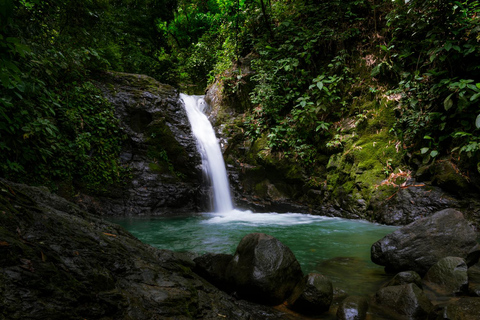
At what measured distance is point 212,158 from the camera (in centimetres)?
901

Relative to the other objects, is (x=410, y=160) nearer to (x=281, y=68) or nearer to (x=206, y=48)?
(x=281, y=68)

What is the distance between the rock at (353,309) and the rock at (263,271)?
501mm

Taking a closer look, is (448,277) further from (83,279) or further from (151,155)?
(151,155)

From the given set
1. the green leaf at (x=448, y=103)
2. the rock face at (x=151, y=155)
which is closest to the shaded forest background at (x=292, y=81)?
the green leaf at (x=448, y=103)

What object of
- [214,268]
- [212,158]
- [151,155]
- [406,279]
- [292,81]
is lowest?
[406,279]

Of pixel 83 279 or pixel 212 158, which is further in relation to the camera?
pixel 212 158

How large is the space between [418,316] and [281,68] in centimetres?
758

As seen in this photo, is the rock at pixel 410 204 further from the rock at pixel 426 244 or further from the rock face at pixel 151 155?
the rock face at pixel 151 155

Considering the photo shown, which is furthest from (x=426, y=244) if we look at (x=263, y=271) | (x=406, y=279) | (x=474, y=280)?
(x=263, y=271)

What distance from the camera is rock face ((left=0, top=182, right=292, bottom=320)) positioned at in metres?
1.25

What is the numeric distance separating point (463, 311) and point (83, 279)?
2.73 m

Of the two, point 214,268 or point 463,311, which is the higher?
point 214,268

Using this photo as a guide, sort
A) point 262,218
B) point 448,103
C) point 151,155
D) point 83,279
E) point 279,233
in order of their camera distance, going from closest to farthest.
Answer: point 83,279
point 448,103
point 279,233
point 262,218
point 151,155

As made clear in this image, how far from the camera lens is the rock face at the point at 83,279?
1254 mm
